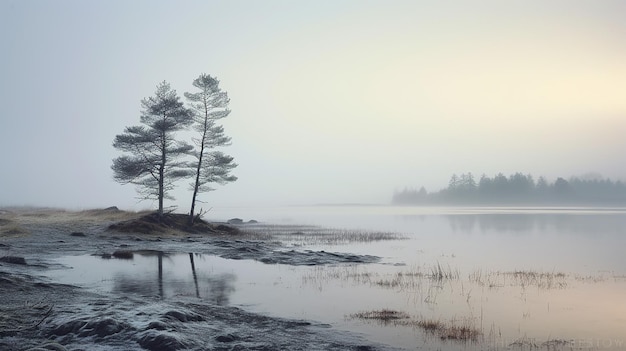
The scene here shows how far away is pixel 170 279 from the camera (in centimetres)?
2142

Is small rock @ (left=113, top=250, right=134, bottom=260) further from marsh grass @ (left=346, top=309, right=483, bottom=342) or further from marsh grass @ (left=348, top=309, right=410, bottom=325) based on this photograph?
marsh grass @ (left=346, top=309, right=483, bottom=342)

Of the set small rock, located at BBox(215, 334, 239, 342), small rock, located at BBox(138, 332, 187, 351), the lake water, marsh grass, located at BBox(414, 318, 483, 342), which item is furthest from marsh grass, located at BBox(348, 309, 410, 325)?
small rock, located at BBox(138, 332, 187, 351)

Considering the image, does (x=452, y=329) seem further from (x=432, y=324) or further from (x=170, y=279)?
(x=170, y=279)

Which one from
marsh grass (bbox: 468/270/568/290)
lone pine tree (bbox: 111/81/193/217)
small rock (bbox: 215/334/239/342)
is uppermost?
lone pine tree (bbox: 111/81/193/217)

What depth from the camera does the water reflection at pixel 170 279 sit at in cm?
1830

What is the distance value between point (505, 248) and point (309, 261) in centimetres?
2081

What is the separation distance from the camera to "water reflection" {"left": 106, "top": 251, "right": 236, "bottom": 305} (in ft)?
60.0

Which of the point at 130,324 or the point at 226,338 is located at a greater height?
the point at 130,324

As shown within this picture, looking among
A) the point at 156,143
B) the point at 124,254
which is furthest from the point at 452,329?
the point at 156,143

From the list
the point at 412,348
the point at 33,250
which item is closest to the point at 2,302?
the point at 412,348

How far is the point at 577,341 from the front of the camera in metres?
12.6

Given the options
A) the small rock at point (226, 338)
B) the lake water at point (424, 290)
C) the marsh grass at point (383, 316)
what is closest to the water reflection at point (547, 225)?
the lake water at point (424, 290)

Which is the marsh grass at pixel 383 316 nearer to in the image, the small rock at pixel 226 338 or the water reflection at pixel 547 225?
the small rock at pixel 226 338

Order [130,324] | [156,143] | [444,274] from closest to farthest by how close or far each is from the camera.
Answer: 1. [130,324]
2. [444,274]
3. [156,143]
